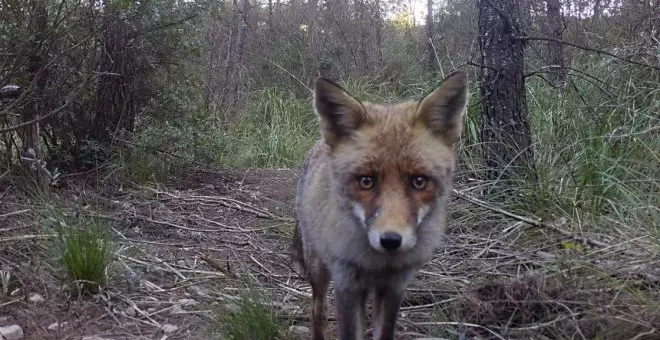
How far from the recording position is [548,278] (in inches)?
148

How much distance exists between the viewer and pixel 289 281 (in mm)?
4914

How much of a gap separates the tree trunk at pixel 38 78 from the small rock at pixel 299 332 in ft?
10.5

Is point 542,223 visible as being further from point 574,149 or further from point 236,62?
point 236,62

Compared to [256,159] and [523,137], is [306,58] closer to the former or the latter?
[256,159]

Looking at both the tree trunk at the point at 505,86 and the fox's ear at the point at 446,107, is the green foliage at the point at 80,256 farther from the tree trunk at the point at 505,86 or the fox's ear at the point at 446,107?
the tree trunk at the point at 505,86

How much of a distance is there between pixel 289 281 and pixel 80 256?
1623mm

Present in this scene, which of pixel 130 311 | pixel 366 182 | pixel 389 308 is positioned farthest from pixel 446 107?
pixel 130 311

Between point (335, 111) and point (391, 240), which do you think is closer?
point (391, 240)

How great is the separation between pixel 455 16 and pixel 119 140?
11584 millimetres

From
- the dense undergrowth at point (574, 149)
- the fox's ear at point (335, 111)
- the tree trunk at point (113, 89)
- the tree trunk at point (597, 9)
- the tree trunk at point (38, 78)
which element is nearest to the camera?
the fox's ear at point (335, 111)

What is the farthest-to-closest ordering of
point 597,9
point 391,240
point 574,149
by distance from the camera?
point 597,9 → point 574,149 → point 391,240

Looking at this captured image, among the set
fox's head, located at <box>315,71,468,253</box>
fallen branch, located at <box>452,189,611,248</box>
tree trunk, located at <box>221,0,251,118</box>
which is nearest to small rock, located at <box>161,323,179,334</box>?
fox's head, located at <box>315,71,468,253</box>

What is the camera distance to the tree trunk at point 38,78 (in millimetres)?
5836

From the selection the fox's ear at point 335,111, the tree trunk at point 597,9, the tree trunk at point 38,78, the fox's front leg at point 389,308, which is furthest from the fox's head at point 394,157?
the tree trunk at point 597,9
